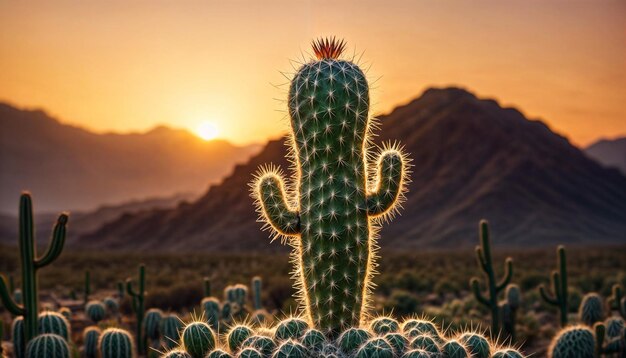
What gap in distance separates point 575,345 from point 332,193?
556 cm

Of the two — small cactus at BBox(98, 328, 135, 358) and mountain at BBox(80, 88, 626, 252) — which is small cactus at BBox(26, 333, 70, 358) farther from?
mountain at BBox(80, 88, 626, 252)

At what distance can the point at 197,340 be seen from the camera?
17.0ft

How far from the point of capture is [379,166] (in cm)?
589

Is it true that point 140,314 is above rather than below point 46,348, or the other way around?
above

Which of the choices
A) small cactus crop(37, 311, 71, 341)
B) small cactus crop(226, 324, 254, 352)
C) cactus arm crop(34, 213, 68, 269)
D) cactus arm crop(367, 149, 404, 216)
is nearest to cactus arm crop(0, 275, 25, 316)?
cactus arm crop(34, 213, 68, 269)

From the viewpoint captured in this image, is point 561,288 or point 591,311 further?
point 591,311

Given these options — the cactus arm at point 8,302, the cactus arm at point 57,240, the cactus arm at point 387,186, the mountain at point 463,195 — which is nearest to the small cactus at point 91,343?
the cactus arm at point 8,302

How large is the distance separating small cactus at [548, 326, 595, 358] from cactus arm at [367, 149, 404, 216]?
16.4 ft

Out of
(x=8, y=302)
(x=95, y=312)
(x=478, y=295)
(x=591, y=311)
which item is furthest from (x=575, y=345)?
(x=95, y=312)

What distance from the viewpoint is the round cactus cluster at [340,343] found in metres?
4.67

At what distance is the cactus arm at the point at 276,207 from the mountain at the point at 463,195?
8434cm

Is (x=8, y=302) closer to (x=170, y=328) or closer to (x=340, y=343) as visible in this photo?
(x=340, y=343)

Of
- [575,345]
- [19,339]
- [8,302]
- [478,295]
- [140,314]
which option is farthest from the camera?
[140,314]

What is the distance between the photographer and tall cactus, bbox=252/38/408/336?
5.51 metres
